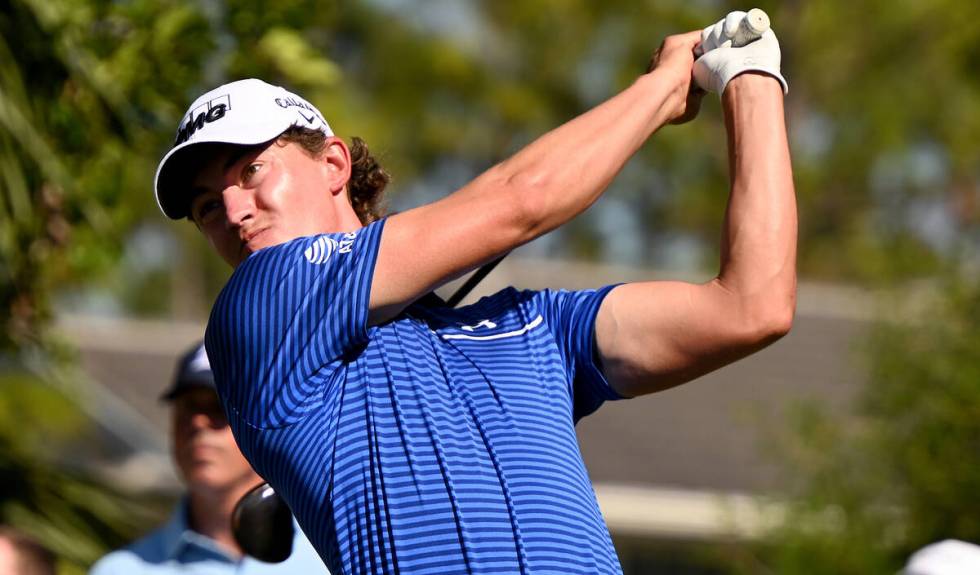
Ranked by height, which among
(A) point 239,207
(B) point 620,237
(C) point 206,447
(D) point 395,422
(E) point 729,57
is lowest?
(D) point 395,422

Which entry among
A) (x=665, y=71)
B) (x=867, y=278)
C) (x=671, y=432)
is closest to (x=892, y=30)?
(x=671, y=432)

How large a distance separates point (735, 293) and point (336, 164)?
78cm

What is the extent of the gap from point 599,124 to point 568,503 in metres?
0.60

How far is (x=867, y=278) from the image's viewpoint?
8.30m

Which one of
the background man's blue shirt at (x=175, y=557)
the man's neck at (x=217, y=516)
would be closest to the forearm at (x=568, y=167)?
the background man's blue shirt at (x=175, y=557)

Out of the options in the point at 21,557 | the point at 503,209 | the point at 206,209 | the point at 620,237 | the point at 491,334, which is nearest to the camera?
the point at 503,209

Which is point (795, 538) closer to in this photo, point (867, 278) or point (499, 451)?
point (867, 278)

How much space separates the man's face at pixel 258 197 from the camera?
2.82 meters

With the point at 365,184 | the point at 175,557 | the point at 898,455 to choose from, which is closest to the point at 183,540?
the point at 175,557

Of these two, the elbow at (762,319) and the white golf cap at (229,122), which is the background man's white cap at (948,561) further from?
the white golf cap at (229,122)

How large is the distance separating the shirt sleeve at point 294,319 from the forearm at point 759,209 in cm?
59

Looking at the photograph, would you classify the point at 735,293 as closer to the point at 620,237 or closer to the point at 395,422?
the point at 395,422

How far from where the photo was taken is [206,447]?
4492mm

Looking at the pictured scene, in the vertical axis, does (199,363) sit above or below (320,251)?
above
